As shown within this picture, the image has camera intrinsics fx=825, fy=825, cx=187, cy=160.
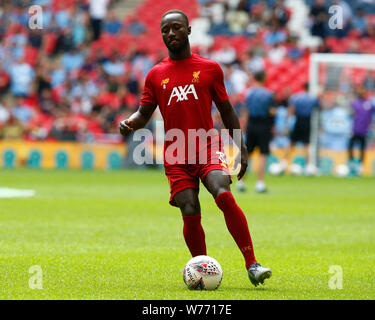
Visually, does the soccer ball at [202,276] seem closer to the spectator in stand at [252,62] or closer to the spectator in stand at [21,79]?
the spectator in stand at [252,62]

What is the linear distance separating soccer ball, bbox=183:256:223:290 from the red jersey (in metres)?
0.89

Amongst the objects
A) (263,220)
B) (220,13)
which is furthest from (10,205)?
(220,13)

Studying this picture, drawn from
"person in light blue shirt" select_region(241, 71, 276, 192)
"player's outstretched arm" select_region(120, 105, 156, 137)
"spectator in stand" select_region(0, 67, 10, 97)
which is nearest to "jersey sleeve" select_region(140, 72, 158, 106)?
"player's outstretched arm" select_region(120, 105, 156, 137)

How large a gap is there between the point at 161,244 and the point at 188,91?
2.99m

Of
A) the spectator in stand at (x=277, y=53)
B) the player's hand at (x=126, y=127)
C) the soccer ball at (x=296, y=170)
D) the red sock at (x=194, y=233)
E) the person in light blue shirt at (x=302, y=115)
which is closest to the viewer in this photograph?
the red sock at (x=194, y=233)

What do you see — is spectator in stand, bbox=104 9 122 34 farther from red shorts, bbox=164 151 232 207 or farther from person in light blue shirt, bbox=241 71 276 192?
red shorts, bbox=164 151 232 207

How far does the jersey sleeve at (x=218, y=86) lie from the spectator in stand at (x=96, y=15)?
965 inches

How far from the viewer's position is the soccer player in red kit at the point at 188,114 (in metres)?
6.58

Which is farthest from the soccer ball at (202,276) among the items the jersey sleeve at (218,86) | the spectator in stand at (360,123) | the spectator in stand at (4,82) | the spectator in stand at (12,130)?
the spectator in stand at (4,82)

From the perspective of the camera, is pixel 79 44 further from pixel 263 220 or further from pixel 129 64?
pixel 263 220

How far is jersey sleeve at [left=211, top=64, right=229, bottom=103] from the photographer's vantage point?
6.72 m

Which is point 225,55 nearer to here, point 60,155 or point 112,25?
point 112,25

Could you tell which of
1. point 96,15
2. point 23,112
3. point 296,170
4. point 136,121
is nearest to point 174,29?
point 136,121

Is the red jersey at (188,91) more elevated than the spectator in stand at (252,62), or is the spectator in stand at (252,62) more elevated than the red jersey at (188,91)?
the red jersey at (188,91)
